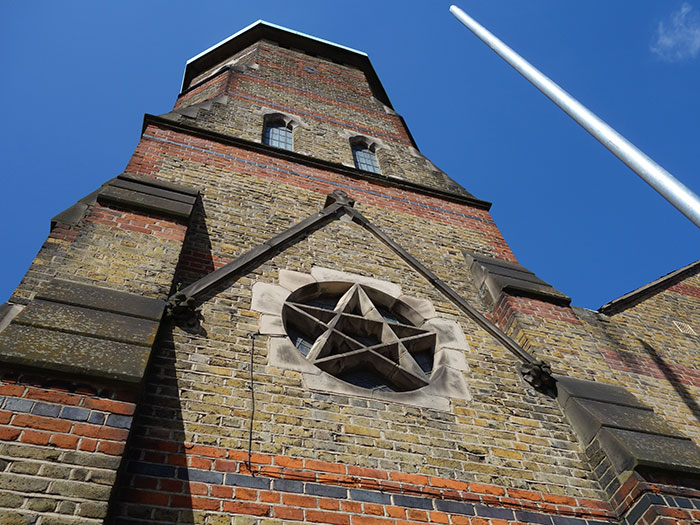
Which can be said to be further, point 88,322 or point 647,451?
point 647,451

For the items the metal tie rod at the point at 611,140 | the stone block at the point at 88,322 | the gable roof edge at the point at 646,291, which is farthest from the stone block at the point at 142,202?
the gable roof edge at the point at 646,291

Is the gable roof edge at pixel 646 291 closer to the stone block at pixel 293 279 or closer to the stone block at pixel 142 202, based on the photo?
the stone block at pixel 293 279

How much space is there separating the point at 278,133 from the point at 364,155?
173 centimetres

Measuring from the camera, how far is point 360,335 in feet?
19.5

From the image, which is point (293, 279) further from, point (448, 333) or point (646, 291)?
point (646, 291)

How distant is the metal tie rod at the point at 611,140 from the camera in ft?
11.7

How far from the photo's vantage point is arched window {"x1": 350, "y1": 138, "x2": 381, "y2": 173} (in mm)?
10906

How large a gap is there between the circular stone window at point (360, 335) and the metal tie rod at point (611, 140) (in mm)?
2505

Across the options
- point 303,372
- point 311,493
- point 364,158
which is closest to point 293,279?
point 303,372

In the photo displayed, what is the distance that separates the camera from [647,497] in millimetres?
4141

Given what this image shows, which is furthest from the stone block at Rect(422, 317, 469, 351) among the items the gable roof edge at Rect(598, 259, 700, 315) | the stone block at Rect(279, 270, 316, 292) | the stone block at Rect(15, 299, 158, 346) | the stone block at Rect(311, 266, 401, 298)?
the gable roof edge at Rect(598, 259, 700, 315)

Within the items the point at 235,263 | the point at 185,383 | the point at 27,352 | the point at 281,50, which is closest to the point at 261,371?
the point at 185,383

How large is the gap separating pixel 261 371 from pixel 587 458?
2.84 m

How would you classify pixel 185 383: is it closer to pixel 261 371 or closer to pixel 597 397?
pixel 261 371
